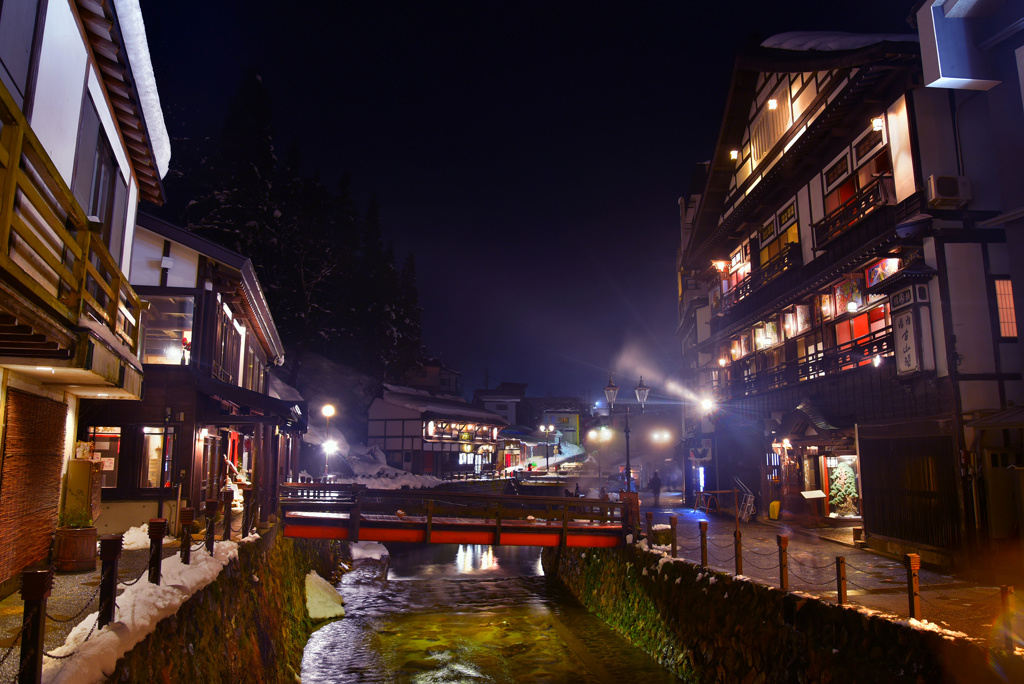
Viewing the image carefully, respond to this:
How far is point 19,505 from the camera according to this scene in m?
9.80

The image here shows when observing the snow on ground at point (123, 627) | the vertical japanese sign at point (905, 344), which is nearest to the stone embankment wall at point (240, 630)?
the snow on ground at point (123, 627)

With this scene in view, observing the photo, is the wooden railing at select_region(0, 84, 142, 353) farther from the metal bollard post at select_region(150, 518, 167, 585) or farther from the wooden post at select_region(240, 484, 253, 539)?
the wooden post at select_region(240, 484, 253, 539)

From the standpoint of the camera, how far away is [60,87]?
30.3 ft

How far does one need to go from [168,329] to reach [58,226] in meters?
13.3

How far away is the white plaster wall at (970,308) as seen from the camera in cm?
1488

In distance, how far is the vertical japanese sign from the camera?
52.0ft

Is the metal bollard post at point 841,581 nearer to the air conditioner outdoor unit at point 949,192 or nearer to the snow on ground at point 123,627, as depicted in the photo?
the air conditioner outdoor unit at point 949,192

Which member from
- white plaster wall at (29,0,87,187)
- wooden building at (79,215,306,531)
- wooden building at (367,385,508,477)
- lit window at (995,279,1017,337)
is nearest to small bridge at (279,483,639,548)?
wooden building at (79,215,306,531)

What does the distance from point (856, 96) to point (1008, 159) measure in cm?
645

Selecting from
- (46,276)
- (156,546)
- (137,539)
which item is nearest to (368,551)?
(137,539)

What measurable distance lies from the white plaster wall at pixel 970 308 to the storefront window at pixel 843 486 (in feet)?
27.7

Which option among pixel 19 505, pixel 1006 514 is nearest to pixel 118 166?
pixel 19 505

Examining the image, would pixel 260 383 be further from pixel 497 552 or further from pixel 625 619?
pixel 625 619

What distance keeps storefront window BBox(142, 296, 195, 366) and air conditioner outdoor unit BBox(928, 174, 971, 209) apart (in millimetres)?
20933
